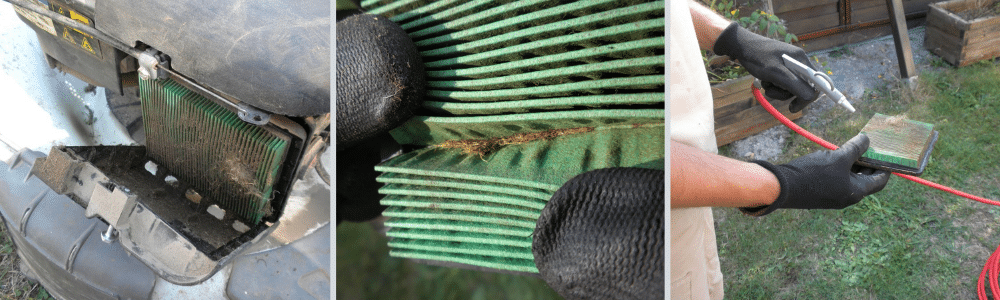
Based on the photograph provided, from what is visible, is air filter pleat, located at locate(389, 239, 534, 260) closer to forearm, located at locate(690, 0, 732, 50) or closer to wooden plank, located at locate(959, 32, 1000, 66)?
forearm, located at locate(690, 0, 732, 50)

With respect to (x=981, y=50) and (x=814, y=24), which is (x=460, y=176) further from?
(x=981, y=50)

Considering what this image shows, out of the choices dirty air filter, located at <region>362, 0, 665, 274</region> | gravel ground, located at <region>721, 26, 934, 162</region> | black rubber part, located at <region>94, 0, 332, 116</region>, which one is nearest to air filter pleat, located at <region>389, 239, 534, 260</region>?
dirty air filter, located at <region>362, 0, 665, 274</region>

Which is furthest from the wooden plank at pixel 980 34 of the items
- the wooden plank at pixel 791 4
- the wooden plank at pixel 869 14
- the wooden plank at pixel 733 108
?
the wooden plank at pixel 733 108

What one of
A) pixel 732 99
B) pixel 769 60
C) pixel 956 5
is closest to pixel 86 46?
pixel 769 60

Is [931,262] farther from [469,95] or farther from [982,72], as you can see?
[469,95]

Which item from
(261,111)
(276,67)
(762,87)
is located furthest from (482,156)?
(762,87)

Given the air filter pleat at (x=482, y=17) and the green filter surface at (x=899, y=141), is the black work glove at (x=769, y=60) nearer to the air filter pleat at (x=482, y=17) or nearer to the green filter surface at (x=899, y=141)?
the green filter surface at (x=899, y=141)
